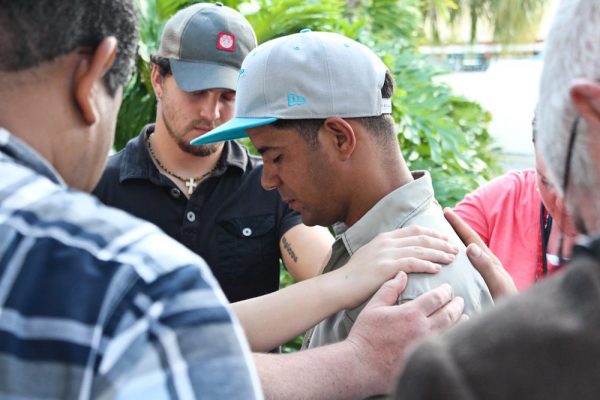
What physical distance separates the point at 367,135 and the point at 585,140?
1223 millimetres

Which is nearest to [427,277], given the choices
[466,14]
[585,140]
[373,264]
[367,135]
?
[373,264]

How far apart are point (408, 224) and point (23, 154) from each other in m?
1.18

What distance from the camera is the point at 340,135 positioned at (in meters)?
2.14

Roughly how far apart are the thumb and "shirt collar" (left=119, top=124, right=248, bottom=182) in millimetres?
1367

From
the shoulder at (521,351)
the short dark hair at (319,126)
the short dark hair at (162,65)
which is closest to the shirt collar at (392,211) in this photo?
the short dark hair at (319,126)

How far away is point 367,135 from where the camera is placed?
84.7 inches

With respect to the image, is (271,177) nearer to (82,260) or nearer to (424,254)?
(424,254)

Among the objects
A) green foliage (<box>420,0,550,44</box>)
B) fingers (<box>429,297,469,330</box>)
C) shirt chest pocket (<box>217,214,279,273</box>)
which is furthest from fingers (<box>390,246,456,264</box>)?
green foliage (<box>420,0,550,44</box>)

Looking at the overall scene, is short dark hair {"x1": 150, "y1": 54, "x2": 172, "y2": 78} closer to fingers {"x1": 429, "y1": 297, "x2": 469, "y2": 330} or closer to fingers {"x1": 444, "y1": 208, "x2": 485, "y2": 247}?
fingers {"x1": 444, "y1": 208, "x2": 485, "y2": 247}

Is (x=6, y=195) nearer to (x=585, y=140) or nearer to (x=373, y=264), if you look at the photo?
(x=585, y=140)

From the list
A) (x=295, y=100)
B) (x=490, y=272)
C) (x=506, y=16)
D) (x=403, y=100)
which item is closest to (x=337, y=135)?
(x=295, y=100)

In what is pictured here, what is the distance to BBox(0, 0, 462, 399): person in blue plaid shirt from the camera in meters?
1.01

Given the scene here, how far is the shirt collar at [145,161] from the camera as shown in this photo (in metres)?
3.05

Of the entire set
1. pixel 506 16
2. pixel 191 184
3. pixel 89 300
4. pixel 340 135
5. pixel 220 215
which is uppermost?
pixel 89 300
